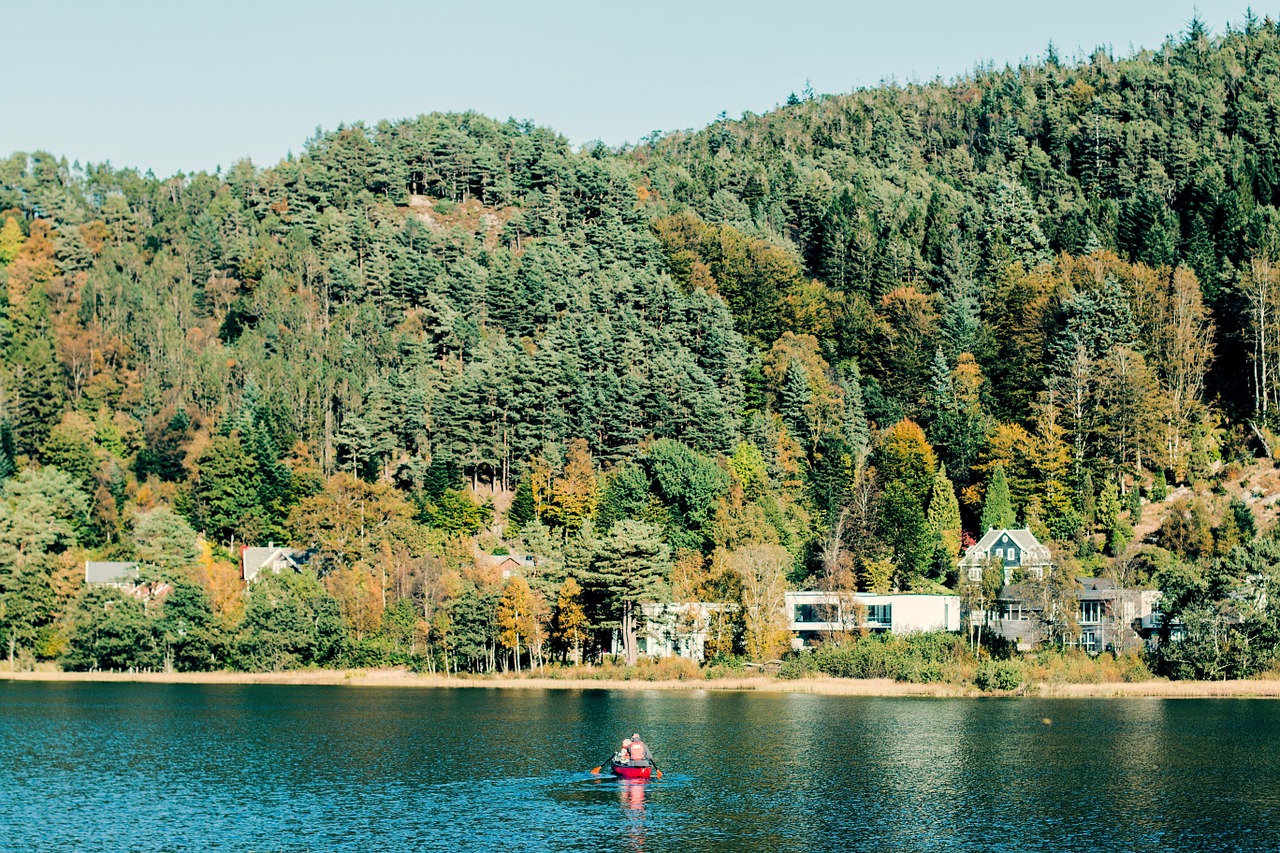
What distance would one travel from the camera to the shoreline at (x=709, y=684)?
9312cm

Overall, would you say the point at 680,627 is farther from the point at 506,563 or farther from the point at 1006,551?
the point at 1006,551

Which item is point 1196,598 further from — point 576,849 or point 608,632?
point 576,849

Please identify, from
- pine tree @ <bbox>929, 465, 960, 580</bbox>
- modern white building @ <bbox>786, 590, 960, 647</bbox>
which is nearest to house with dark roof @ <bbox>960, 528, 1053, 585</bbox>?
pine tree @ <bbox>929, 465, 960, 580</bbox>

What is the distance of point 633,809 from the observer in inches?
2232

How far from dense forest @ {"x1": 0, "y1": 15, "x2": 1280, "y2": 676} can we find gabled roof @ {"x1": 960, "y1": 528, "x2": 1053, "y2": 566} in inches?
97.3

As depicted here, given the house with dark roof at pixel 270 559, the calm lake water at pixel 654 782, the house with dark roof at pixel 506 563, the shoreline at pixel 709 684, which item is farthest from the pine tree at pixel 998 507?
the house with dark roof at pixel 270 559

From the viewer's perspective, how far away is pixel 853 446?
14925 centimetres

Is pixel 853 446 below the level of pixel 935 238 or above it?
below

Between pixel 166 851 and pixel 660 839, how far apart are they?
18.3 metres

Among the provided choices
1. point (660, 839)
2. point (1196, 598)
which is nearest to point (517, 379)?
point (1196, 598)

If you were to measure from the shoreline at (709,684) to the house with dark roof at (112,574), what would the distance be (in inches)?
386

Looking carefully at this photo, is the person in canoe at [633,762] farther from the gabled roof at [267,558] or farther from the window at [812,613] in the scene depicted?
the gabled roof at [267,558]

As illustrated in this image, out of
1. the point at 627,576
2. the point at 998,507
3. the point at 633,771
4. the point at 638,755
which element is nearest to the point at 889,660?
the point at 627,576

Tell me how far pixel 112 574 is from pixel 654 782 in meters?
84.2
